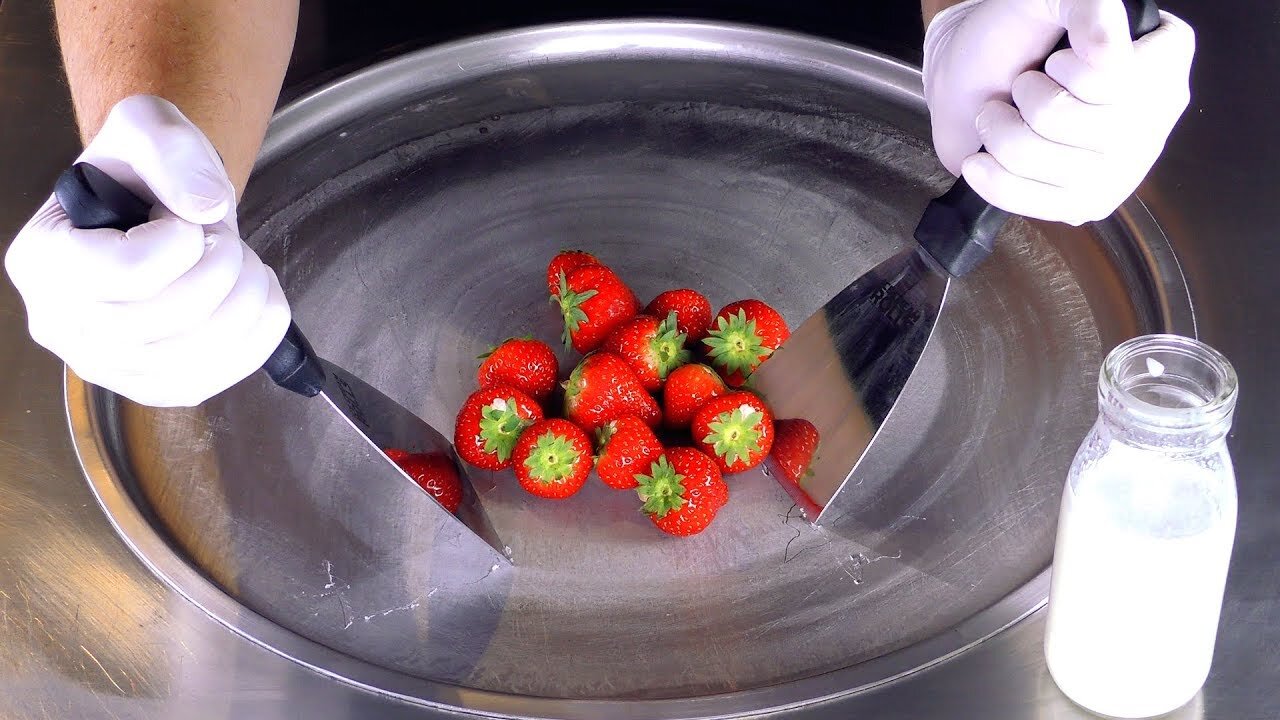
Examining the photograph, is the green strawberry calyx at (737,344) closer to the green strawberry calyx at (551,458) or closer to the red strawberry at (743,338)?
the red strawberry at (743,338)

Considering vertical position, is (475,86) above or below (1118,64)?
below

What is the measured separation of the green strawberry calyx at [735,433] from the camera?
3.43ft

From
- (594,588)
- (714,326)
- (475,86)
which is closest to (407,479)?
(594,588)

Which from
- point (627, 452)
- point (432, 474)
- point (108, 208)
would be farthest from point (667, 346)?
point (108, 208)

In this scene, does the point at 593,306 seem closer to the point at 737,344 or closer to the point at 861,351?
the point at 737,344

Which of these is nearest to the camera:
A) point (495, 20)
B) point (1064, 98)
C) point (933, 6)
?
point (1064, 98)

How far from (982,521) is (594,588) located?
34 cm

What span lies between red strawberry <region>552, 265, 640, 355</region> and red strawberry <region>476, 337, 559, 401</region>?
39mm

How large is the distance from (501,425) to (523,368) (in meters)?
0.07

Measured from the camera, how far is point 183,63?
1.10 metres

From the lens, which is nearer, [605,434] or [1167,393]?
[1167,393]

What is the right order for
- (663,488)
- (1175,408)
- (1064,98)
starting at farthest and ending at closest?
(663,488) → (1064,98) → (1175,408)

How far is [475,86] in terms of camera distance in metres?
1.47

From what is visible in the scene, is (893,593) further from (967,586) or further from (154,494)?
(154,494)
